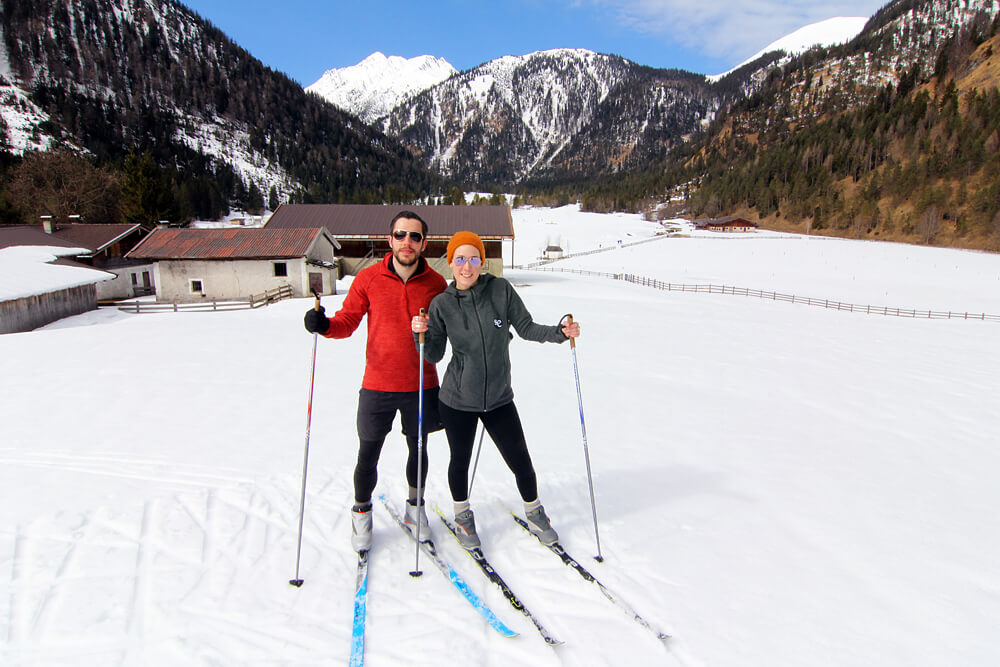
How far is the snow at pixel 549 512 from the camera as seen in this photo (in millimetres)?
2922

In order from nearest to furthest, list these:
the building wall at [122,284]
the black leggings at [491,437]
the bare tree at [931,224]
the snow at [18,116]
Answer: the black leggings at [491,437] → the building wall at [122,284] → the bare tree at [931,224] → the snow at [18,116]

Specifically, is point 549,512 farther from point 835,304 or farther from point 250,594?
point 835,304

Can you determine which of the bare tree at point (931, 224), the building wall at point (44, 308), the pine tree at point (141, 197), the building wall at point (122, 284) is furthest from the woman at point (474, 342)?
the bare tree at point (931, 224)

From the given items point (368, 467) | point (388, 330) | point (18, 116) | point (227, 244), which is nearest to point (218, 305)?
point (227, 244)

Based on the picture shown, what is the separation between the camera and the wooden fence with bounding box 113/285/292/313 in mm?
20828

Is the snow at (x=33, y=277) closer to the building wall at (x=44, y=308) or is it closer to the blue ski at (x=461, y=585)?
the building wall at (x=44, y=308)

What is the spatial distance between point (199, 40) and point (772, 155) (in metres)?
178

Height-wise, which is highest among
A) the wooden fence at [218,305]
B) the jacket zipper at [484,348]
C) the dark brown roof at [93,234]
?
the dark brown roof at [93,234]

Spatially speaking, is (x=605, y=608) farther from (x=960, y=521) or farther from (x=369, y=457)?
(x=960, y=521)

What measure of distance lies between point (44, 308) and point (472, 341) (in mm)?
22720

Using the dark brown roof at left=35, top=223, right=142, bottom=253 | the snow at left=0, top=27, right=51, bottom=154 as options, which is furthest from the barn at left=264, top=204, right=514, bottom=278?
the snow at left=0, top=27, right=51, bottom=154

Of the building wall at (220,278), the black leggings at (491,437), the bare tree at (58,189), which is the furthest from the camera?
the bare tree at (58,189)

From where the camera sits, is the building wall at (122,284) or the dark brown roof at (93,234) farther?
the dark brown roof at (93,234)

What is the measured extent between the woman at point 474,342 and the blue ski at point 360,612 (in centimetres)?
97
